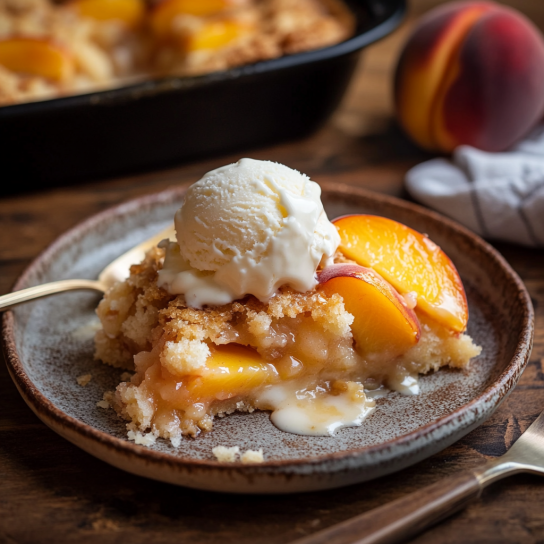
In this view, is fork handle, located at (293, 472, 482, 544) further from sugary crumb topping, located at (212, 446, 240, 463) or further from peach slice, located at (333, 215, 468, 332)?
peach slice, located at (333, 215, 468, 332)

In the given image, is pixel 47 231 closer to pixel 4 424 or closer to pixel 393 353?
pixel 4 424

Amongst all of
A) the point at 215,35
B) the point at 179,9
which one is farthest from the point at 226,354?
the point at 179,9

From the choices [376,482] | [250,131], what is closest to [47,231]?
[250,131]

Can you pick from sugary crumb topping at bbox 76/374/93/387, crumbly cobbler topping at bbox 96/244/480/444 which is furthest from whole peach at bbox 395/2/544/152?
sugary crumb topping at bbox 76/374/93/387

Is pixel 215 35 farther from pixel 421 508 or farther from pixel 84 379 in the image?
pixel 421 508

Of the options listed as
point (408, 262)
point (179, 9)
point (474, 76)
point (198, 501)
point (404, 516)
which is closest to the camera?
point (404, 516)

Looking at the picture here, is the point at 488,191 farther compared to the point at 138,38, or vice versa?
the point at 138,38
